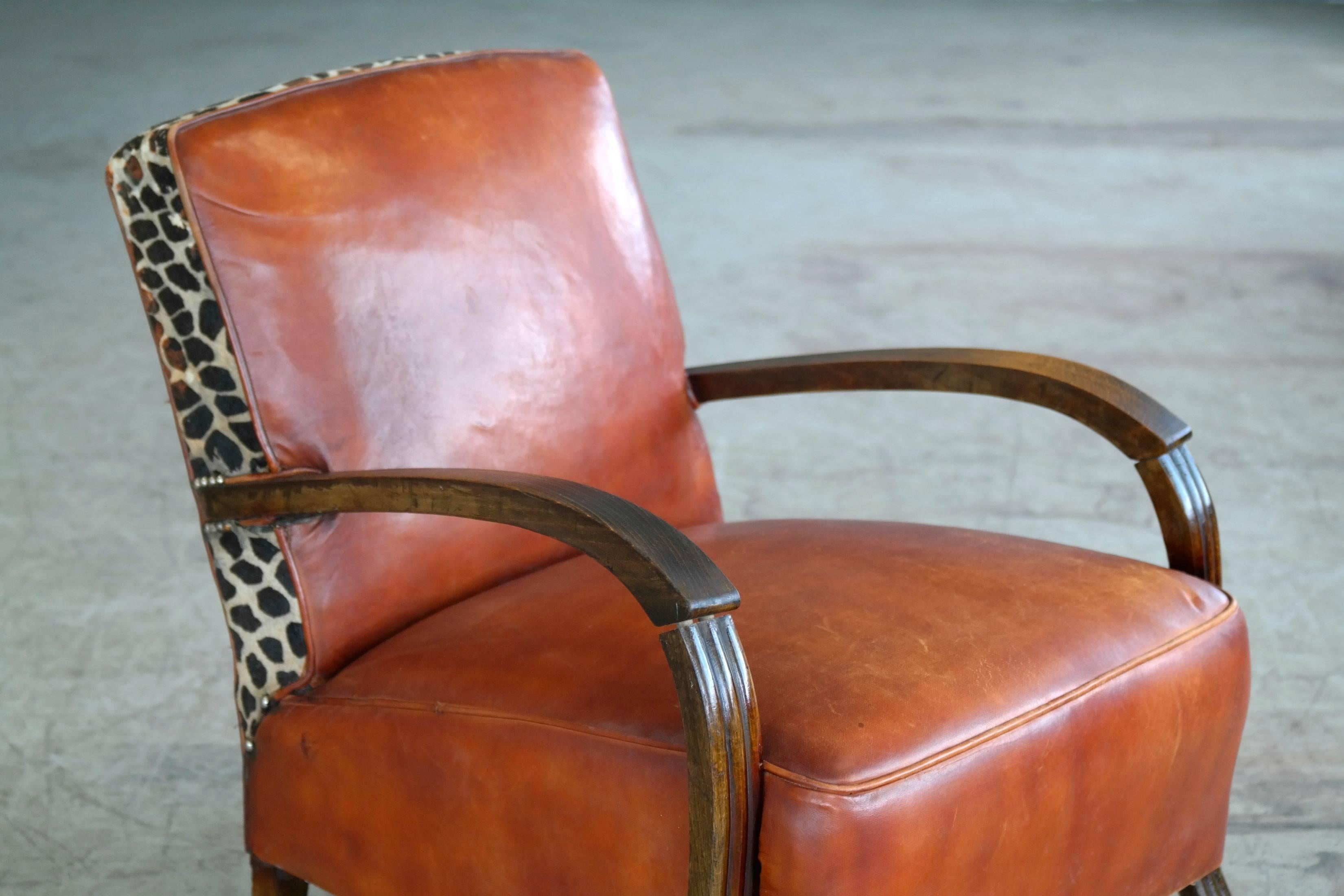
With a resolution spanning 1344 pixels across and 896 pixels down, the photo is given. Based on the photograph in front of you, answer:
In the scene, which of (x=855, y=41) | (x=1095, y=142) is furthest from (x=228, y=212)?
(x=855, y=41)

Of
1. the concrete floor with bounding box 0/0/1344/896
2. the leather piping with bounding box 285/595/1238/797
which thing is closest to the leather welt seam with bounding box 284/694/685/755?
the leather piping with bounding box 285/595/1238/797

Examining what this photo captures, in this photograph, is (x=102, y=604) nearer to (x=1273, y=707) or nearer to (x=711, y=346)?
(x=711, y=346)

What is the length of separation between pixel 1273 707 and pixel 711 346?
144cm

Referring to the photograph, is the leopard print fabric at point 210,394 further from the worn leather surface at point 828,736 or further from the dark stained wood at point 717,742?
the dark stained wood at point 717,742

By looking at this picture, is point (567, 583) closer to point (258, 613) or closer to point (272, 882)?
point (258, 613)

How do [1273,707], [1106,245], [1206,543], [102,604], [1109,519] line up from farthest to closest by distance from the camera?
[1106,245] < [1109,519] < [102,604] < [1273,707] < [1206,543]

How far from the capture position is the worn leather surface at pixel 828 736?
35.6 inches

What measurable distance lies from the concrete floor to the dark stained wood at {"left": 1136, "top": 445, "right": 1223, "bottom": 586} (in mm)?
443

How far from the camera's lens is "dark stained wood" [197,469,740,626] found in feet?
2.86

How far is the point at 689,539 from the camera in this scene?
0.91 m

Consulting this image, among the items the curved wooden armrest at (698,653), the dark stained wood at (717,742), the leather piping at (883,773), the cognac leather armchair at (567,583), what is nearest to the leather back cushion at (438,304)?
the cognac leather armchair at (567,583)

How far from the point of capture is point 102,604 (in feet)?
6.53

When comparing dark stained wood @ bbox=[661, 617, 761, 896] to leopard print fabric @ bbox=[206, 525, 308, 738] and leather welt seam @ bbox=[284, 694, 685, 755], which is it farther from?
leopard print fabric @ bbox=[206, 525, 308, 738]

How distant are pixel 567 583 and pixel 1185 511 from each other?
0.53m
